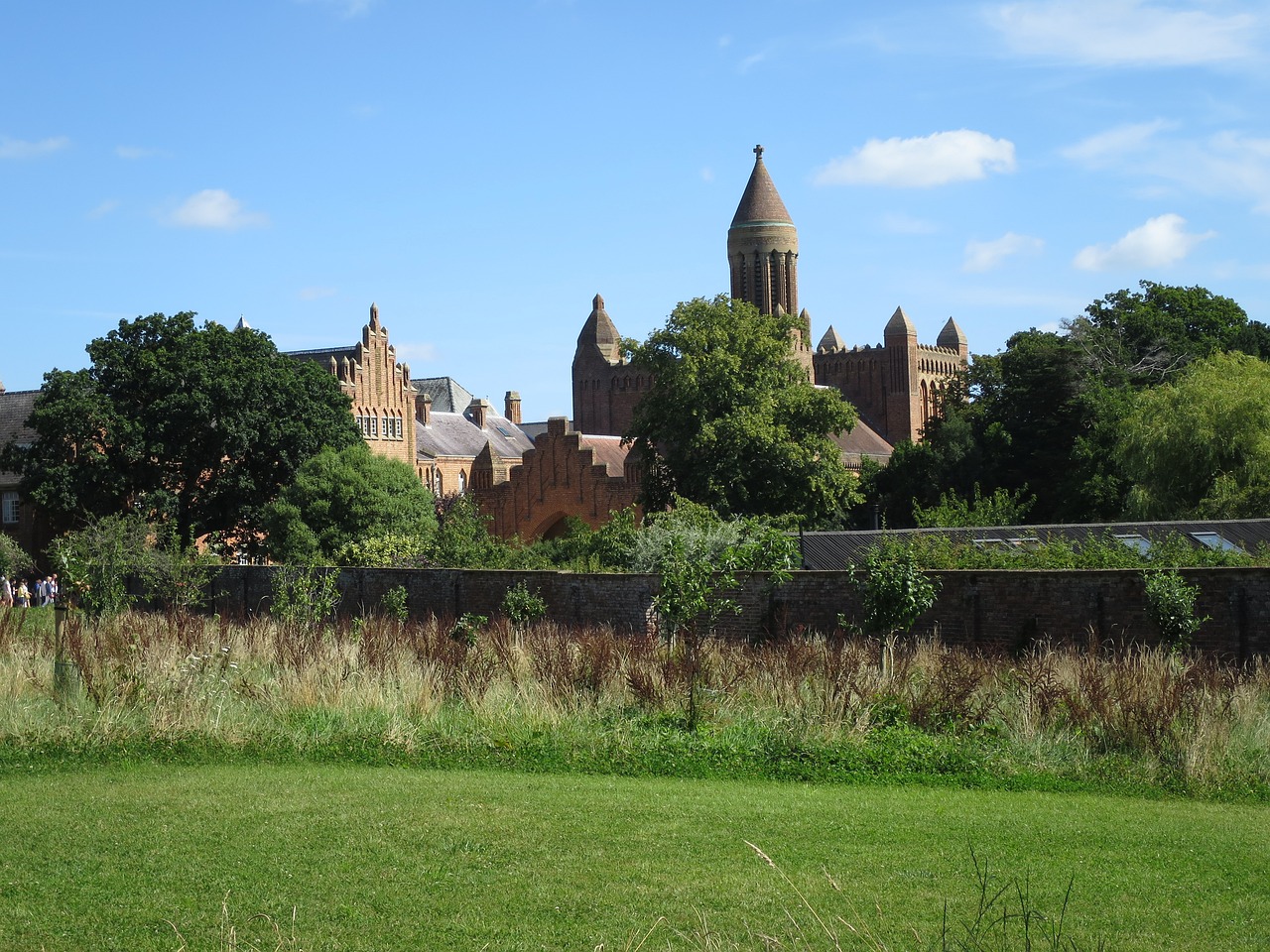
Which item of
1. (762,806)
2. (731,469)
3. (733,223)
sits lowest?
(762,806)

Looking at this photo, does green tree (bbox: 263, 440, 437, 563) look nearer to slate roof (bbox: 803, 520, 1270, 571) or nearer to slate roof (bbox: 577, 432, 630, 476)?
slate roof (bbox: 803, 520, 1270, 571)

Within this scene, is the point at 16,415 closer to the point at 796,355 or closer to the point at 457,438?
the point at 457,438

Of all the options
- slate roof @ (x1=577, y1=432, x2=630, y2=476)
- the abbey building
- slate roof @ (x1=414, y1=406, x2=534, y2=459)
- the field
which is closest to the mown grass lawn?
the field

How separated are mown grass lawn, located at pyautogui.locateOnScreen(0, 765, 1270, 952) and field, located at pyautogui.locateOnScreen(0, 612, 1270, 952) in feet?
0.09

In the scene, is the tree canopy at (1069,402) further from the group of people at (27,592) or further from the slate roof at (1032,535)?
the group of people at (27,592)

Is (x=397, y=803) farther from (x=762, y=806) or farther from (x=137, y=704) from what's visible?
(x=137, y=704)

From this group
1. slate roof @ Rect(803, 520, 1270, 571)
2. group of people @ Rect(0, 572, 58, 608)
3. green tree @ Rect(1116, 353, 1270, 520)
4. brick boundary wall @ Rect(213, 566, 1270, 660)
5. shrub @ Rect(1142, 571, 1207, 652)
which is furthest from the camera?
group of people @ Rect(0, 572, 58, 608)

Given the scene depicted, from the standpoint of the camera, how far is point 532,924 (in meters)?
Result: 6.48

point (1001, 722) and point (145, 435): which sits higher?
point (145, 435)

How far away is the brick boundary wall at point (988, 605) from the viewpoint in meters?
17.2

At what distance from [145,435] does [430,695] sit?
1418 inches

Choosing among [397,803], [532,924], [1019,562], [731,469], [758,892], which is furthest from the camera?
[731,469]

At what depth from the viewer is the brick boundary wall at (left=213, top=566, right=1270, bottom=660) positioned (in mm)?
17219

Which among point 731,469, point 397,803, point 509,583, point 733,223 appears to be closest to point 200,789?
point 397,803
